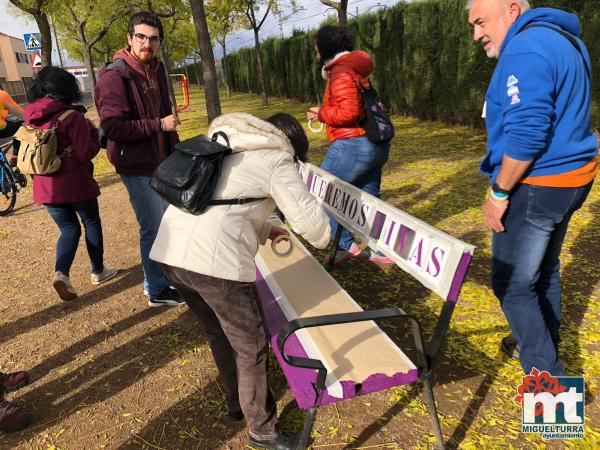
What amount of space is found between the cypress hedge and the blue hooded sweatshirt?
23.0 ft

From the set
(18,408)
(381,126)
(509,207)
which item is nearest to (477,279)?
(381,126)

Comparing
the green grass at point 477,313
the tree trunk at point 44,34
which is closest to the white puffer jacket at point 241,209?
the green grass at point 477,313

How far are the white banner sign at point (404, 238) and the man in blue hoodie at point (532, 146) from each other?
14.9 inches

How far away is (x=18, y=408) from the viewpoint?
2453 mm

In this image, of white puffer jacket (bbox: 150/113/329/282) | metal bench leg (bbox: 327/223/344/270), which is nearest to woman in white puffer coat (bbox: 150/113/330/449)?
white puffer jacket (bbox: 150/113/329/282)

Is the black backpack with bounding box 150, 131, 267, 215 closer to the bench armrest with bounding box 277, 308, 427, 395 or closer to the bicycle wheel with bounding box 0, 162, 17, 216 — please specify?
the bench armrest with bounding box 277, 308, 427, 395

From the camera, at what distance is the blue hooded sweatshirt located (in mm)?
1791

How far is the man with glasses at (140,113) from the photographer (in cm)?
293

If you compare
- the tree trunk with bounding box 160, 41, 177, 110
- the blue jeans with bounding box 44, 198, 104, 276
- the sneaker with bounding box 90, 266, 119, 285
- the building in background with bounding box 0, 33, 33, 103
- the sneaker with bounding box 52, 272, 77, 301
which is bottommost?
the sneaker with bounding box 90, 266, 119, 285

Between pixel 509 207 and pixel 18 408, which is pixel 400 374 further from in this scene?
pixel 18 408

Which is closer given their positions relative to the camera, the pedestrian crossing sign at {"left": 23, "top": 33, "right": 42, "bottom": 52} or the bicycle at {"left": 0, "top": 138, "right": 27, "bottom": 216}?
the bicycle at {"left": 0, "top": 138, "right": 27, "bottom": 216}

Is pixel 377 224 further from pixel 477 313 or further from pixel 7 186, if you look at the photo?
pixel 7 186

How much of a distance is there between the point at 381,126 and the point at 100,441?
2.88 metres

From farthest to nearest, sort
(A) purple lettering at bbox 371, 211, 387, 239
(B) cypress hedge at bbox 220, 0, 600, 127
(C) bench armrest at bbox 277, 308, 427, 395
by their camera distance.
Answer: (B) cypress hedge at bbox 220, 0, 600, 127 → (A) purple lettering at bbox 371, 211, 387, 239 → (C) bench armrest at bbox 277, 308, 427, 395
